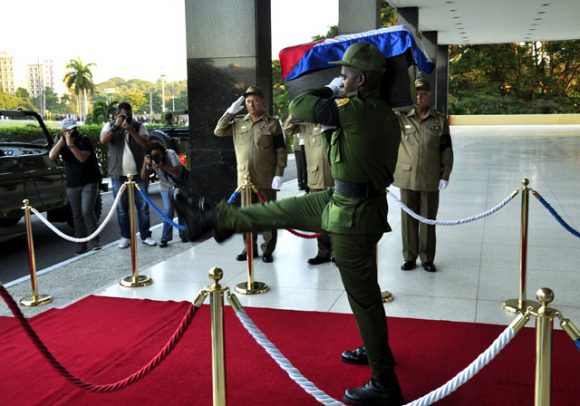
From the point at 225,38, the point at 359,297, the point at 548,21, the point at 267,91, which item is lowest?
the point at 359,297

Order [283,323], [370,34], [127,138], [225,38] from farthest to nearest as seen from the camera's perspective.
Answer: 1. [225,38]
2. [127,138]
3. [370,34]
4. [283,323]

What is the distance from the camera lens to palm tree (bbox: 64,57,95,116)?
50719 mm

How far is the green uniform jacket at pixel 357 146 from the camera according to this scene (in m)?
3.03

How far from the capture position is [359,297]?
3199 millimetres

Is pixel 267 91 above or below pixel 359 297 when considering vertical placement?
above

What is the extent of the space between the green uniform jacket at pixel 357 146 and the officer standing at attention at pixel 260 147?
334 centimetres

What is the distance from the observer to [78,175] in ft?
23.9

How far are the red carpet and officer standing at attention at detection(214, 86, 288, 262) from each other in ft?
6.77

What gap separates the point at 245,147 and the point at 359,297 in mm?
3681

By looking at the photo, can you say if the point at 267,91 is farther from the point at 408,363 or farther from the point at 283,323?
the point at 408,363

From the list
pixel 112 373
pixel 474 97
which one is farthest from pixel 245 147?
pixel 474 97

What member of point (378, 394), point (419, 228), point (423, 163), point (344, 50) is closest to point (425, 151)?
point (423, 163)

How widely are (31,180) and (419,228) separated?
15.8ft

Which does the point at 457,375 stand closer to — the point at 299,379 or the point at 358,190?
the point at 299,379
